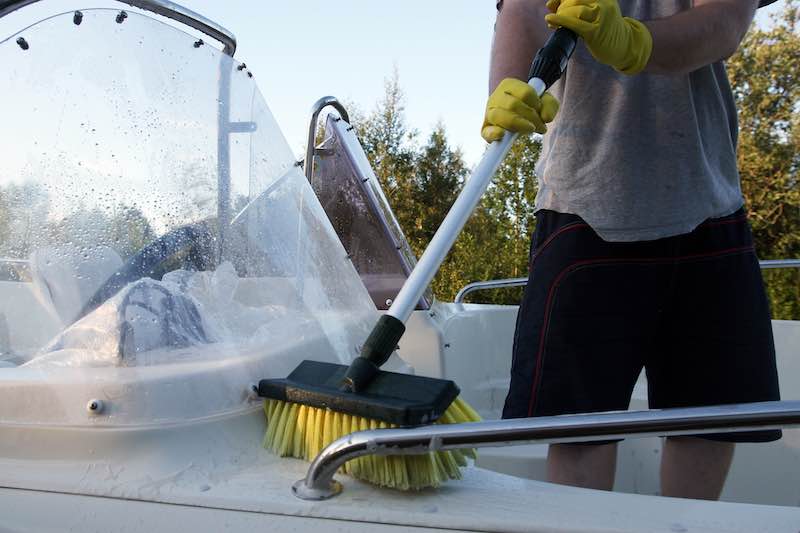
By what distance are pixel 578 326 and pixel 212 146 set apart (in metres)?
0.77

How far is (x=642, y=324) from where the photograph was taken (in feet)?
4.19

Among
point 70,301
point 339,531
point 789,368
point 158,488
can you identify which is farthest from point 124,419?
point 789,368

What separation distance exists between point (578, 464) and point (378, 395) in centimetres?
49

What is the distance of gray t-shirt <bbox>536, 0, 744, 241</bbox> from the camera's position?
4.19 feet

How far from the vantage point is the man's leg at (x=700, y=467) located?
1.25 m

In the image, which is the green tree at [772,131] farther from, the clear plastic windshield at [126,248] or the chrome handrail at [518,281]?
the clear plastic windshield at [126,248]

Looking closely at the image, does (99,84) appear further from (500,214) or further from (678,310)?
(500,214)

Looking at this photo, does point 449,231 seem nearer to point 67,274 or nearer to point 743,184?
point 67,274

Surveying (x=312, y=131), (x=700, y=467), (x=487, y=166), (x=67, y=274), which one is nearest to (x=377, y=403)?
(x=487, y=166)

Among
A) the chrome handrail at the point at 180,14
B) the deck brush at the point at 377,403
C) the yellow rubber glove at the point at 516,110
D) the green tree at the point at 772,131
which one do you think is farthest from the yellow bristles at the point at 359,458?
the green tree at the point at 772,131

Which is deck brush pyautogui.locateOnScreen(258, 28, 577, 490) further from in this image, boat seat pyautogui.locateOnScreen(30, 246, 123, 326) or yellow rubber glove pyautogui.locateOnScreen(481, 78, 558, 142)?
Answer: boat seat pyautogui.locateOnScreen(30, 246, 123, 326)

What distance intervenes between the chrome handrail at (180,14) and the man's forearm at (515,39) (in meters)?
0.79

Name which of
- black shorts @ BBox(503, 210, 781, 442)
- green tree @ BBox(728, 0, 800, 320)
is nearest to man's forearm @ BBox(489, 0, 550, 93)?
black shorts @ BBox(503, 210, 781, 442)

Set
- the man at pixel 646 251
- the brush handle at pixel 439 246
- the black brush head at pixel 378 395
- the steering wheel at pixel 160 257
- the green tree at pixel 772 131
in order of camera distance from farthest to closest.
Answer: the green tree at pixel 772 131
the man at pixel 646 251
the steering wheel at pixel 160 257
the brush handle at pixel 439 246
the black brush head at pixel 378 395
